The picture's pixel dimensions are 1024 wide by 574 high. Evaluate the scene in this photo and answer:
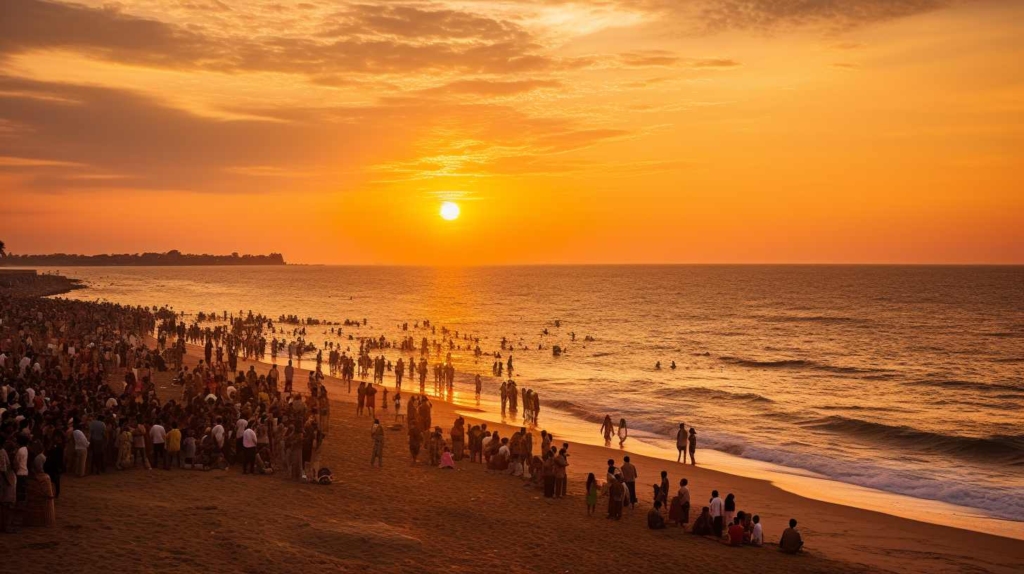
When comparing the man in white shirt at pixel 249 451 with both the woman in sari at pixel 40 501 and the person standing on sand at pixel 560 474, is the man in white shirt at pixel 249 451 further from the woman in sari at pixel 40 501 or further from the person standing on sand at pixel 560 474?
the person standing on sand at pixel 560 474

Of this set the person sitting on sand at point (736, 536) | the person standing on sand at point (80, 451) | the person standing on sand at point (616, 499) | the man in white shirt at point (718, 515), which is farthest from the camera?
the person standing on sand at point (616, 499)

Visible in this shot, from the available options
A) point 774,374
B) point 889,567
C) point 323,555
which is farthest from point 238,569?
point 774,374

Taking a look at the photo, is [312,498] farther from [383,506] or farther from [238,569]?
[238,569]

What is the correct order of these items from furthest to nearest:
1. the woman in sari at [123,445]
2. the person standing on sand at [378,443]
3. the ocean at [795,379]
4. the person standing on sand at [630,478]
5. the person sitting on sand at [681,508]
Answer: the ocean at [795,379]
the person standing on sand at [378,443]
the person standing on sand at [630,478]
the person sitting on sand at [681,508]
the woman in sari at [123,445]

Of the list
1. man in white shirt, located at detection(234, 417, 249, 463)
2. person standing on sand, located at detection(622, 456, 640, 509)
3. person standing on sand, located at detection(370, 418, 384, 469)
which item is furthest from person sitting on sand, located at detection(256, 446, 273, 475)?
person standing on sand, located at detection(622, 456, 640, 509)

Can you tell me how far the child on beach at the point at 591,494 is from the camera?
1731cm

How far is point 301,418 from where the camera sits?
2019 centimetres

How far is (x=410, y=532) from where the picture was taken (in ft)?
48.9

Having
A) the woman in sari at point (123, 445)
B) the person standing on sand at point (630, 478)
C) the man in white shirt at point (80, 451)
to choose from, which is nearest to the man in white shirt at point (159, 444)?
the woman in sari at point (123, 445)

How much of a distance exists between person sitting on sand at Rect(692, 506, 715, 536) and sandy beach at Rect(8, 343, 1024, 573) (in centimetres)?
23

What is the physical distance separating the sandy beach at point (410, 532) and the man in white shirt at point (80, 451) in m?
0.28

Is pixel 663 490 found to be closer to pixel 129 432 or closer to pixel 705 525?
pixel 705 525

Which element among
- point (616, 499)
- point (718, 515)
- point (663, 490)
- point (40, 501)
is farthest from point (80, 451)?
point (718, 515)

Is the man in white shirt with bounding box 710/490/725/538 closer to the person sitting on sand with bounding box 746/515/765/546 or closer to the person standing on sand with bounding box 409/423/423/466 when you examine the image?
the person sitting on sand with bounding box 746/515/765/546
